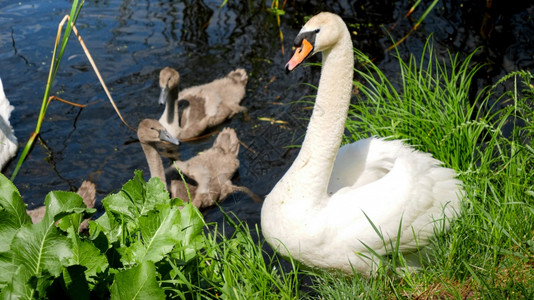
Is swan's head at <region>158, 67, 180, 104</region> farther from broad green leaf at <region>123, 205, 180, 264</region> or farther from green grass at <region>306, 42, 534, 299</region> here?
broad green leaf at <region>123, 205, 180, 264</region>

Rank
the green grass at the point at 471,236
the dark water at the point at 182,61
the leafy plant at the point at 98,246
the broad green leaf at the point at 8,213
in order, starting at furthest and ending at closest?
the dark water at the point at 182,61
the green grass at the point at 471,236
the broad green leaf at the point at 8,213
the leafy plant at the point at 98,246

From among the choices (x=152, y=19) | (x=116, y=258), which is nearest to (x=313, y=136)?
(x=116, y=258)

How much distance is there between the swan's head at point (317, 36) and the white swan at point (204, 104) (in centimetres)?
334

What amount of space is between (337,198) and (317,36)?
1034 millimetres

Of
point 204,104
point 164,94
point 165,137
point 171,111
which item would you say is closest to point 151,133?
point 165,137

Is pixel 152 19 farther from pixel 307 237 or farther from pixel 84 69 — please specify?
pixel 307 237

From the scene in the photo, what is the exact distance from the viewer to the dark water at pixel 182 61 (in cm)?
657

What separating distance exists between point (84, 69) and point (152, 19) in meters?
1.47

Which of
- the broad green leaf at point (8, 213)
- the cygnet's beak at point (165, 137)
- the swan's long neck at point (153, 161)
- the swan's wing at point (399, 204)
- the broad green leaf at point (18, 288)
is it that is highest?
the broad green leaf at point (8, 213)

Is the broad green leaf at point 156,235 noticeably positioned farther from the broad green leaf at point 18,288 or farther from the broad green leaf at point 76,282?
the broad green leaf at point 18,288

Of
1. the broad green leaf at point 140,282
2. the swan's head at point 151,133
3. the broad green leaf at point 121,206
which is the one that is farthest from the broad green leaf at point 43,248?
the swan's head at point 151,133

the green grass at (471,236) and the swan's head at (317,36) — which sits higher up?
the swan's head at (317,36)

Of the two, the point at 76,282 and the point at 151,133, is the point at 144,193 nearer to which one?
the point at 76,282

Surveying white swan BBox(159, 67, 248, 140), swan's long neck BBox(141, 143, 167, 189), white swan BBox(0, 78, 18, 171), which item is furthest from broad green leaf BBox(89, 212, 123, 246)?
white swan BBox(159, 67, 248, 140)
